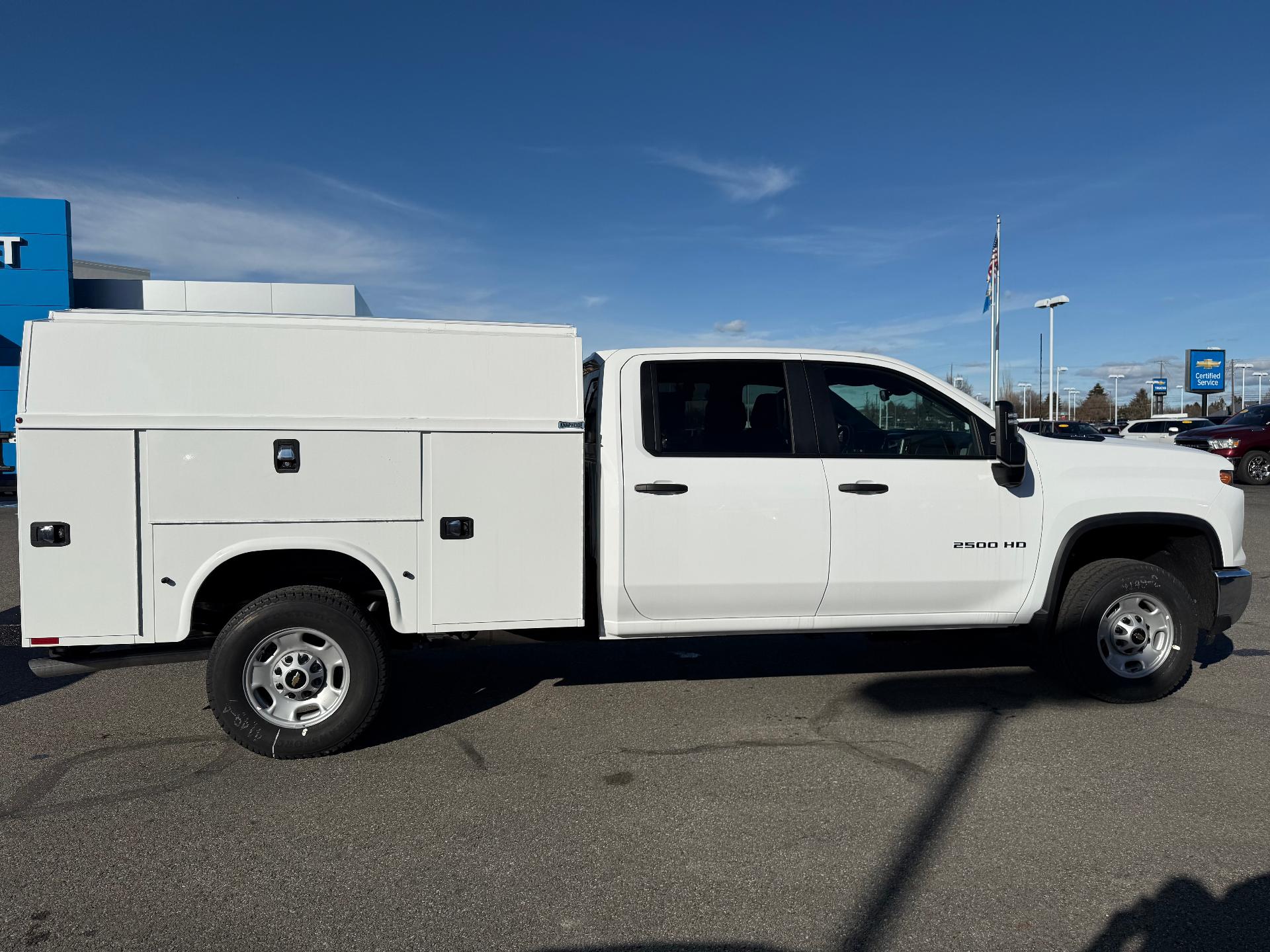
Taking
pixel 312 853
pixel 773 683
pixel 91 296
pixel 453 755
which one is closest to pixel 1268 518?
pixel 773 683

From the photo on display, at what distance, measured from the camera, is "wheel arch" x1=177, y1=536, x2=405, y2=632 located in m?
4.29

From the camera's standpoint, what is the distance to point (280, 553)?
452 cm

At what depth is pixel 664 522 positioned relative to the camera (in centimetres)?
469

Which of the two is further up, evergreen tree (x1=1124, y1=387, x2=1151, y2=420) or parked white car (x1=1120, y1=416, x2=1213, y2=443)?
evergreen tree (x1=1124, y1=387, x2=1151, y2=420)

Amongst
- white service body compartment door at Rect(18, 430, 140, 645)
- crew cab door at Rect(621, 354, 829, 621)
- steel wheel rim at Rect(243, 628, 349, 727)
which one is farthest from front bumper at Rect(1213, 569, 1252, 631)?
white service body compartment door at Rect(18, 430, 140, 645)

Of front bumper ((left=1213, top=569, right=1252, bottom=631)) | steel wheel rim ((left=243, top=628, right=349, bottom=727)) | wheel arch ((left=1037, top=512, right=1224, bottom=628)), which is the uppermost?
wheel arch ((left=1037, top=512, right=1224, bottom=628))

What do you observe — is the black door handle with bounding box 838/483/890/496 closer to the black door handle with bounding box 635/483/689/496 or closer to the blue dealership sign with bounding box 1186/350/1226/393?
the black door handle with bounding box 635/483/689/496

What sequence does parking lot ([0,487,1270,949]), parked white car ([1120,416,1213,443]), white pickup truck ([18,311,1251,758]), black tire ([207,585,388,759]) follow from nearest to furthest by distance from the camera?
parking lot ([0,487,1270,949]) → white pickup truck ([18,311,1251,758]) → black tire ([207,585,388,759]) → parked white car ([1120,416,1213,443])

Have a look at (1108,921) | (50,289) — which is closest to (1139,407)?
(50,289)

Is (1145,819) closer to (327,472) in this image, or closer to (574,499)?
(574,499)

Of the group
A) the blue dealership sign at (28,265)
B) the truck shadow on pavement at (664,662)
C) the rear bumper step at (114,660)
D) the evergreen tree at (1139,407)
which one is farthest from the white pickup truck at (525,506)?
the evergreen tree at (1139,407)

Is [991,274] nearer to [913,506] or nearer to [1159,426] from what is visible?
[1159,426]

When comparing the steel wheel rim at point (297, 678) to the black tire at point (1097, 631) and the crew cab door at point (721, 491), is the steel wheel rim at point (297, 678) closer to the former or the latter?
the crew cab door at point (721, 491)

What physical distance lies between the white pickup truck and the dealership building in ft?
64.9
